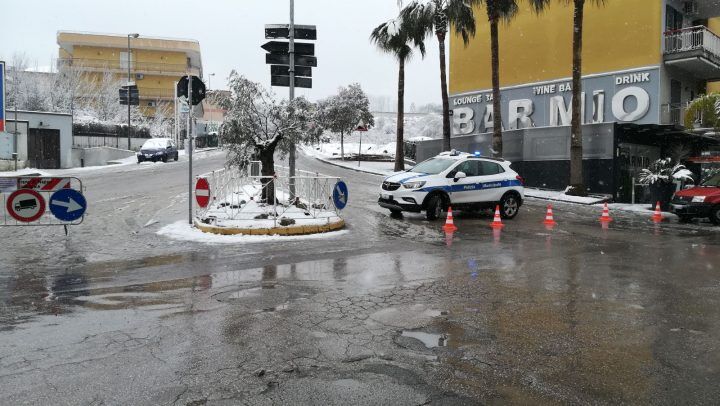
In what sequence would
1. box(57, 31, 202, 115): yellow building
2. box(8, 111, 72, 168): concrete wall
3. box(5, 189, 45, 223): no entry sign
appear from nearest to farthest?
box(5, 189, 45, 223): no entry sign → box(8, 111, 72, 168): concrete wall → box(57, 31, 202, 115): yellow building

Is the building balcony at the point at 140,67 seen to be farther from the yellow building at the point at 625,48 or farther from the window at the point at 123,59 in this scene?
the yellow building at the point at 625,48

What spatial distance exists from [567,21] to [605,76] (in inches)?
170

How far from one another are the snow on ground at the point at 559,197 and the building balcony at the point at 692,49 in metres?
9.57

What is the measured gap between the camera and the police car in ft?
46.3

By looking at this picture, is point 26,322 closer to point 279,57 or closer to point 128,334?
point 128,334

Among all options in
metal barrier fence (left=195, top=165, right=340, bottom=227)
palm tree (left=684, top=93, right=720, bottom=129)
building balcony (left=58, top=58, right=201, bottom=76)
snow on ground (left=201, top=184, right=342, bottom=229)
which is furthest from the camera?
building balcony (left=58, top=58, right=201, bottom=76)

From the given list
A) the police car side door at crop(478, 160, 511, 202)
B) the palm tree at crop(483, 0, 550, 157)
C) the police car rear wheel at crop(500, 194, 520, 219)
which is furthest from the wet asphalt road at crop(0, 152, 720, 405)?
the palm tree at crop(483, 0, 550, 157)

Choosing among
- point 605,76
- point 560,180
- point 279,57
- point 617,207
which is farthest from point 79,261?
point 605,76

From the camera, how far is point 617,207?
20.6 m

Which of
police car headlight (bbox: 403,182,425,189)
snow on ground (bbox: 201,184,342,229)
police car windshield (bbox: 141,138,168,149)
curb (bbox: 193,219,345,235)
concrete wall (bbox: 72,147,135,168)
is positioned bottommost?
curb (bbox: 193,219,345,235)

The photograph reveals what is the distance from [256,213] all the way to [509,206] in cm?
704

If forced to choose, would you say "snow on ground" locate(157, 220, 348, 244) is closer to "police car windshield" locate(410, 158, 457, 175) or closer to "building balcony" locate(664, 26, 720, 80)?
"police car windshield" locate(410, 158, 457, 175)

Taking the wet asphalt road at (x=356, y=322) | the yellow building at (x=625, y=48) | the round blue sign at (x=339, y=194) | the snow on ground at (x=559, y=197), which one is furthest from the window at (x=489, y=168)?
the yellow building at (x=625, y=48)

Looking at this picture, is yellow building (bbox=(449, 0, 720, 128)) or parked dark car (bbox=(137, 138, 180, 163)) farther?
parked dark car (bbox=(137, 138, 180, 163))
